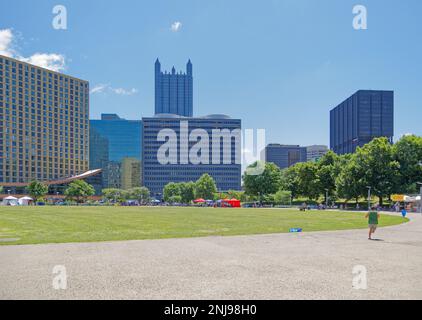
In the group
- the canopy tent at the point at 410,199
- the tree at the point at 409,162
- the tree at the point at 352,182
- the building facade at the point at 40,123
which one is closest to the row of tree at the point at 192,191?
the building facade at the point at 40,123

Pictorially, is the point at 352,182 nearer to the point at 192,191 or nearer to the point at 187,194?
the point at 192,191

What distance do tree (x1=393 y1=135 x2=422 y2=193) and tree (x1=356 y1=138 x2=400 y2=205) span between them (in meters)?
1.72

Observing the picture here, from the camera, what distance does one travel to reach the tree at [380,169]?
80875mm

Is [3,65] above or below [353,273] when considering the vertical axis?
above

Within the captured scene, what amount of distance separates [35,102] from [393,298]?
192 m

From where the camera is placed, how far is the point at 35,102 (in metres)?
173

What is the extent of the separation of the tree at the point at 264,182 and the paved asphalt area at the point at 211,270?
351ft

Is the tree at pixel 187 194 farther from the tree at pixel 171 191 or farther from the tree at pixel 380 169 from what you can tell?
the tree at pixel 380 169

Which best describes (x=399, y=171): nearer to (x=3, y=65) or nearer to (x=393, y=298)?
(x=393, y=298)

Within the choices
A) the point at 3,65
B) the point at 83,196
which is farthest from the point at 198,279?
the point at 3,65

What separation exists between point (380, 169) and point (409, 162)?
7359 mm

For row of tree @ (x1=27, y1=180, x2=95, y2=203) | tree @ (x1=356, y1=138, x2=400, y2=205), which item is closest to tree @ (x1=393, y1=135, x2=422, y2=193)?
tree @ (x1=356, y1=138, x2=400, y2=205)

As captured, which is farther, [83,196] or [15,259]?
[83,196]
